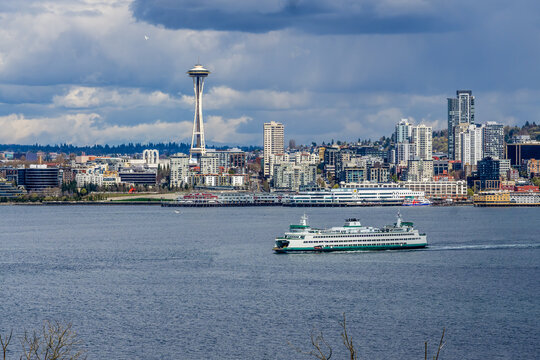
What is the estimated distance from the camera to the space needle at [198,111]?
116119 millimetres

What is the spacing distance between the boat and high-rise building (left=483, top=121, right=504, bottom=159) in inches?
3542

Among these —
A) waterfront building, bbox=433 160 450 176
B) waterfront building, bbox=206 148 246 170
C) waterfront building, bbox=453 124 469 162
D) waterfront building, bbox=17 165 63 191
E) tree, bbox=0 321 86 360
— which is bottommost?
tree, bbox=0 321 86 360

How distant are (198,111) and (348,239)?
9044 centimetres

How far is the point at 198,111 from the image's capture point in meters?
120

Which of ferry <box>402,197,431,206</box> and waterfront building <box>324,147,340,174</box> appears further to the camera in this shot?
waterfront building <box>324,147,340,174</box>

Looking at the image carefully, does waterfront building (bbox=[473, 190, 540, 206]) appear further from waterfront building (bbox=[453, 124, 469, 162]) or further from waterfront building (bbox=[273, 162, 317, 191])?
waterfront building (bbox=[453, 124, 469, 162])

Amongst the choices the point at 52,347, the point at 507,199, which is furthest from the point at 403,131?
the point at 52,347

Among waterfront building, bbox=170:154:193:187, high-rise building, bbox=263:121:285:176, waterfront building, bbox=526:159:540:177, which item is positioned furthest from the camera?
high-rise building, bbox=263:121:285:176

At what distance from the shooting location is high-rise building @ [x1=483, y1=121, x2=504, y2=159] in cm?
11994

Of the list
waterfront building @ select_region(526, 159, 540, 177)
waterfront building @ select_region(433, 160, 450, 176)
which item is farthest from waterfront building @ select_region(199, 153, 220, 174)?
waterfront building @ select_region(526, 159, 540, 177)

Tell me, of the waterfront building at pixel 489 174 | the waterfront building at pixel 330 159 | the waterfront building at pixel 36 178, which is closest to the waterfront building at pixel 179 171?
the waterfront building at pixel 36 178

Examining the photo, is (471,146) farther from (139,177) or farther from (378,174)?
(139,177)

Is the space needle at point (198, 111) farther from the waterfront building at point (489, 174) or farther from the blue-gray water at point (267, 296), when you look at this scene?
the blue-gray water at point (267, 296)

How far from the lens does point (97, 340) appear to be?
17.3 m
